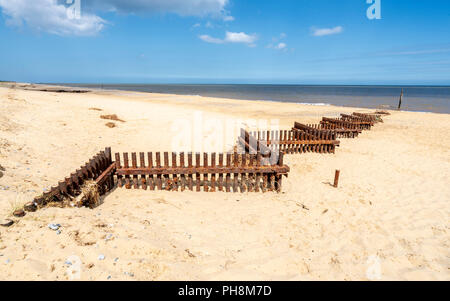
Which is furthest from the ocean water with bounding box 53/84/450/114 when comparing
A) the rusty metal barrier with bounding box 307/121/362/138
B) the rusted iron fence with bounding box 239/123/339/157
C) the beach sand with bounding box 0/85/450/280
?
the beach sand with bounding box 0/85/450/280

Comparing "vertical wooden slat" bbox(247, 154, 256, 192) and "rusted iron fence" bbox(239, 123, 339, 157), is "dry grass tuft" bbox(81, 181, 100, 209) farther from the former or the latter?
"rusted iron fence" bbox(239, 123, 339, 157)

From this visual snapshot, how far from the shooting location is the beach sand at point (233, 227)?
3395 millimetres

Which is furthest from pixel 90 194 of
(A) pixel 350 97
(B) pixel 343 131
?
(A) pixel 350 97

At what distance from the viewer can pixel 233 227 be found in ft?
16.7

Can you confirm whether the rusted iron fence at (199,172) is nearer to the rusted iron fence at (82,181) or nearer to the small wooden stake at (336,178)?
the rusted iron fence at (82,181)

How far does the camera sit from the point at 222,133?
14.2 metres

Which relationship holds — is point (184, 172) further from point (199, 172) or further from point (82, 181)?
point (82, 181)

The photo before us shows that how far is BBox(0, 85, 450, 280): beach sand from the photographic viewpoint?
3.39 meters

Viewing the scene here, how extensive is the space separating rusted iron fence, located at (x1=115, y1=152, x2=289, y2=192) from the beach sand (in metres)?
0.32

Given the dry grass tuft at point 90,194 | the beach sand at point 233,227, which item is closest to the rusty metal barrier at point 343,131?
the beach sand at point 233,227

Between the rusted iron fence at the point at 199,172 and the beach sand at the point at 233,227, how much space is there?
1.05 ft

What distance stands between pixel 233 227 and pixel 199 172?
1.92 metres

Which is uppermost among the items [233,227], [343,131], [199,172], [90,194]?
[343,131]
